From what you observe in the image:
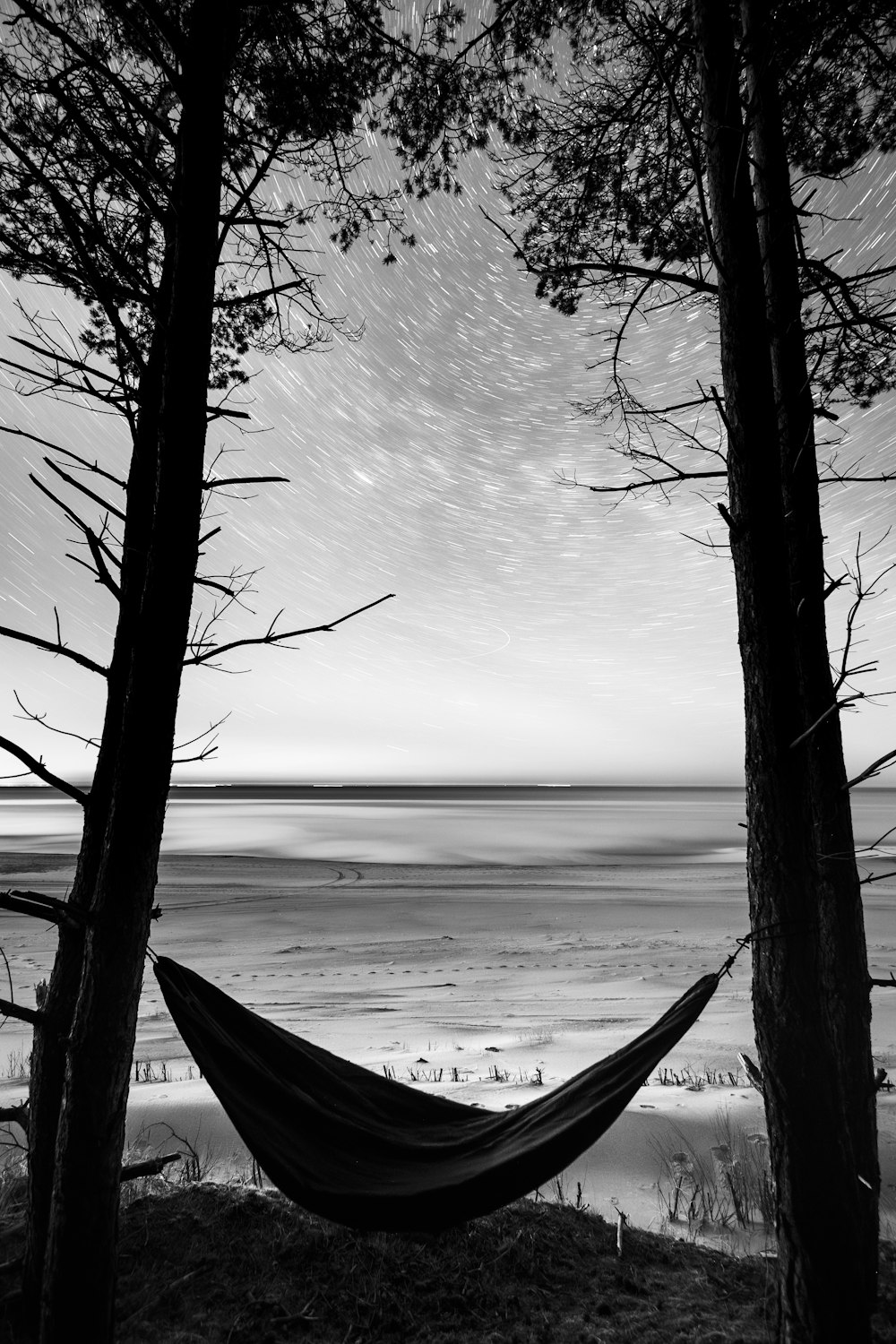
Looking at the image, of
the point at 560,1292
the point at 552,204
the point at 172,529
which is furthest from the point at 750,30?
the point at 560,1292

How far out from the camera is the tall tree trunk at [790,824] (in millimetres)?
2100

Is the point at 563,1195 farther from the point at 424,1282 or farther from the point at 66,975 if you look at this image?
the point at 66,975

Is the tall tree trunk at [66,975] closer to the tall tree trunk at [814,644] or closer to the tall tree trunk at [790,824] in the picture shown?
the tall tree trunk at [790,824]

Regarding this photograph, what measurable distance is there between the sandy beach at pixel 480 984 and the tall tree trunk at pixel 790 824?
1034mm

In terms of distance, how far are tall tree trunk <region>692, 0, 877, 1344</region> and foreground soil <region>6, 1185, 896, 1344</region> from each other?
1.17 ft

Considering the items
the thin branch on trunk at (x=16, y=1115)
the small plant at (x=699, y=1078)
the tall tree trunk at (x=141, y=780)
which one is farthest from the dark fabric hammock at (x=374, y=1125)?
the small plant at (x=699, y=1078)

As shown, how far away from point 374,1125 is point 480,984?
5149mm

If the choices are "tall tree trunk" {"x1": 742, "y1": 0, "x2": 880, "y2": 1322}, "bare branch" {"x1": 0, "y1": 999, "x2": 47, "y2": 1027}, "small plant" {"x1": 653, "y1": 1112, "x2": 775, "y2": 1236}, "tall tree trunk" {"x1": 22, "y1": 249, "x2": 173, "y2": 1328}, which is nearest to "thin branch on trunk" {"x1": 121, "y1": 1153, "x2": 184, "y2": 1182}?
"tall tree trunk" {"x1": 22, "y1": 249, "x2": 173, "y2": 1328}

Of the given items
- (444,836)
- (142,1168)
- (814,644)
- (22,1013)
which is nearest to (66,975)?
(22,1013)

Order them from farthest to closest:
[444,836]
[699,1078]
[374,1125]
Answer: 1. [444,836]
2. [699,1078]
3. [374,1125]

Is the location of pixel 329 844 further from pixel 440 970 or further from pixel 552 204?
pixel 552 204

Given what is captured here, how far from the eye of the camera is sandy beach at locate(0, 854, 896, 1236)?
3789 mm

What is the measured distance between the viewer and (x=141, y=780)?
227cm

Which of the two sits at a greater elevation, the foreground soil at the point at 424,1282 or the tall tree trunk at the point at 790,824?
the tall tree trunk at the point at 790,824
